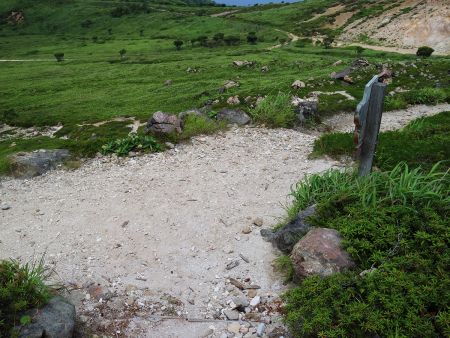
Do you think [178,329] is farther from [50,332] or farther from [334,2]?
[334,2]

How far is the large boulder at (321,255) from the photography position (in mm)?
7805

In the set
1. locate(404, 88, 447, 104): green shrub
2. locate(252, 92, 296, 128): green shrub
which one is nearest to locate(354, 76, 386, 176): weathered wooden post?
locate(252, 92, 296, 128): green shrub

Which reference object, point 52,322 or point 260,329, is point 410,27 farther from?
point 52,322

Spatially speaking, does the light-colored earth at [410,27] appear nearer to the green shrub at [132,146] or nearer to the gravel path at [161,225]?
the gravel path at [161,225]

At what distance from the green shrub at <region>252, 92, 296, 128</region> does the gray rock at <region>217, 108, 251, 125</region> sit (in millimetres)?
455

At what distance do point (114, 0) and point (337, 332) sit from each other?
194913 millimetres

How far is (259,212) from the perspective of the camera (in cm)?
1163

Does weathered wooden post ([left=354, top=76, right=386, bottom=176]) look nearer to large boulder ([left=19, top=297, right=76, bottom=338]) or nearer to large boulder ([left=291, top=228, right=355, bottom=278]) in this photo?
large boulder ([left=291, top=228, right=355, bottom=278])

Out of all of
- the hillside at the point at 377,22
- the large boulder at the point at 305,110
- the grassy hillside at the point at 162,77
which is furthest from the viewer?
the hillside at the point at 377,22

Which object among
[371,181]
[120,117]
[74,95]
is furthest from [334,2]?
[371,181]

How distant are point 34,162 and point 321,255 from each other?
12.2 m

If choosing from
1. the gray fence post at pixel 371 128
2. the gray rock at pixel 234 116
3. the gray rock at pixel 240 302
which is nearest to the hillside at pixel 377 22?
the gray rock at pixel 234 116

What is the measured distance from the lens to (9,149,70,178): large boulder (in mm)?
15500

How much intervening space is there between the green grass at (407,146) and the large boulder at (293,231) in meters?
4.61
